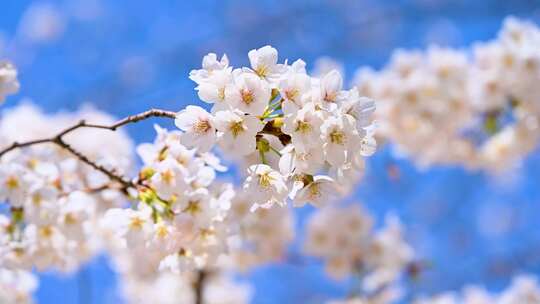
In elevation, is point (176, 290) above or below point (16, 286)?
above

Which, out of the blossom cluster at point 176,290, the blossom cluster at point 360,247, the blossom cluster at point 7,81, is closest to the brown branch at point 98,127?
the blossom cluster at point 7,81

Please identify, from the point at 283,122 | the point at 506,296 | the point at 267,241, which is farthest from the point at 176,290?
the point at 283,122

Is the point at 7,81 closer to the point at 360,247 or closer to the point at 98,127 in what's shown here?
the point at 98,127

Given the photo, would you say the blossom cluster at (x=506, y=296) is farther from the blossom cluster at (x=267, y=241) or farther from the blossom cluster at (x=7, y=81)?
the blossom cluster at (x=7, y=81)

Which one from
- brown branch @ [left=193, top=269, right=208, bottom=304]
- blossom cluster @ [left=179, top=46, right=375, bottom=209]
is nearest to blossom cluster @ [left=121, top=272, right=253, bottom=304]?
brown branch @ [left=193, top=269, right=208, bottom=304]

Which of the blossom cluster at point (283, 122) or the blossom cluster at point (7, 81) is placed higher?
the blossom cluster at point (7, 81)

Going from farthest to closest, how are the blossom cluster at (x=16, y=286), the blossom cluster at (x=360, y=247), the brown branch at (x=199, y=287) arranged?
the blossom cluster at (x=360, y=247) → the brown branch at (x=199, y=287) → the blossom cluster at (x=16, y=286)

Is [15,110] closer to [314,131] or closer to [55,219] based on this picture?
[55,219]
